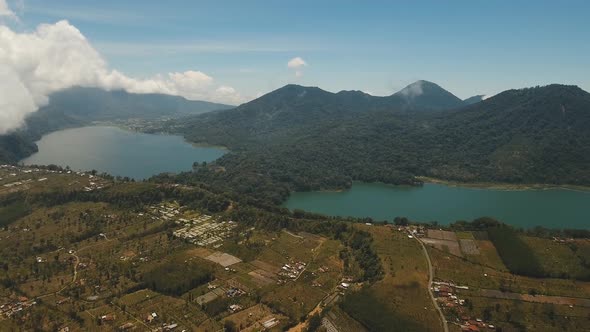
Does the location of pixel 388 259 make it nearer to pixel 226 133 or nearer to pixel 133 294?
pixel 133 294

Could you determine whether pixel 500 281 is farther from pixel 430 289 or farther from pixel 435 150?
pixel 435 150

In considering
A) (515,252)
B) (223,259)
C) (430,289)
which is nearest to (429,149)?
(515,252)

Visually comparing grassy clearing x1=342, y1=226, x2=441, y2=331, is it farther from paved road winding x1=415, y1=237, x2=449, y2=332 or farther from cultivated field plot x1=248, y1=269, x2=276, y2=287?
cultivated field plot x1=248, y1=269, x2=276, y2=287

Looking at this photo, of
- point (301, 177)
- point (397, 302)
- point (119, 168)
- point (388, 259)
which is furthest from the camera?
point (119, 168)

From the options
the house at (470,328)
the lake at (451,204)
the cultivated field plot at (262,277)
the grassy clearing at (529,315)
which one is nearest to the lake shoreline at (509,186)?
the lake at (451,204)

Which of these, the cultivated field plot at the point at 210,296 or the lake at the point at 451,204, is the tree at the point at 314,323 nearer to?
the cultivated field plot at the point at 210,296

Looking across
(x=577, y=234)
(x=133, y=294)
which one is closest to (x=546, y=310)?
(x=577, y=234)
